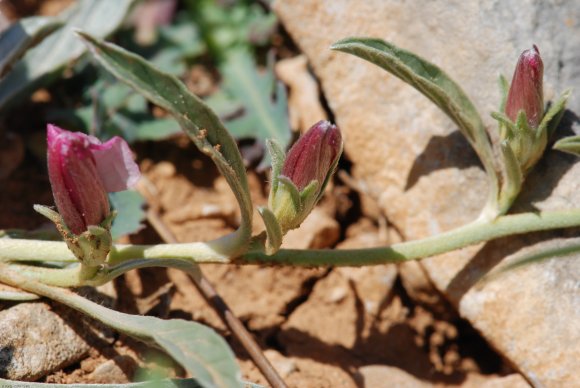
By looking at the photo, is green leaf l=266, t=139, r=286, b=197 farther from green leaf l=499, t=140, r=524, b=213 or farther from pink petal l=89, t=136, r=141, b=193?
green leaf l=499, t=140, r=524, b=213

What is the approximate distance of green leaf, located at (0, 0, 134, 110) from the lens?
259 centimetres

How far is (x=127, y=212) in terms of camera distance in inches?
91.6

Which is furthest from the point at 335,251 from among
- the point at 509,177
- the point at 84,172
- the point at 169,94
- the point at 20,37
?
the point at 20,37

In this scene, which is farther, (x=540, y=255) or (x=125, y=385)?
(x=540, y=255)

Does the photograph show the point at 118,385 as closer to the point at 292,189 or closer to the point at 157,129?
the point at 292,189

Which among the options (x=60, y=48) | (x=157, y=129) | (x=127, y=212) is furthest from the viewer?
(x=157, y=129)

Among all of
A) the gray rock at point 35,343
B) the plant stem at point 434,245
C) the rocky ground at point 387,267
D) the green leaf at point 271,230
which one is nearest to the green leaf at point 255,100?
the rocky ground at point 387,267

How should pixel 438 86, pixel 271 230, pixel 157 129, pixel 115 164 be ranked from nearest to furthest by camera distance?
1. pixel 115 164
2. pixel 271 230
3. pixel 438 86
4. pixel 157 129

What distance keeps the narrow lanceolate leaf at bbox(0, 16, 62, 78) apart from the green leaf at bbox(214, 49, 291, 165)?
77 centimetres

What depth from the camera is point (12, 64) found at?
7.84 ft

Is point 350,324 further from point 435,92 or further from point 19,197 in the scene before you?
point 19,197

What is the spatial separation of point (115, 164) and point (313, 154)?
459 millimetres

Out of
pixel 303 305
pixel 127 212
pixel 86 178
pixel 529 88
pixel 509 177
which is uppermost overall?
pixel 529 88

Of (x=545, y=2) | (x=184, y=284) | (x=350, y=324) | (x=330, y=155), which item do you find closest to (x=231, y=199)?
(x=184, y=284)
